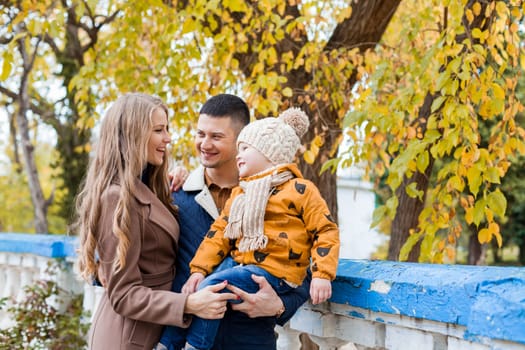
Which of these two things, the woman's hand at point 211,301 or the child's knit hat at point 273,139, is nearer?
the woman's hand at point 211,301

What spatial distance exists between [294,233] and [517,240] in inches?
780

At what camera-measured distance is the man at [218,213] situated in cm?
202

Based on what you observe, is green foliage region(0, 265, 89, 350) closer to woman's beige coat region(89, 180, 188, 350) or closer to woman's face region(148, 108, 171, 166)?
woman's beige coat region(89, 180, 188, 350)

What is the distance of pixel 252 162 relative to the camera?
7.37ft

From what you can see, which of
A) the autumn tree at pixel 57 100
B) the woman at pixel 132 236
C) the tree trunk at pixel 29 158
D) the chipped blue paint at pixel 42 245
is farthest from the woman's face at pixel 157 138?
the tree trunk at pixel 29 158

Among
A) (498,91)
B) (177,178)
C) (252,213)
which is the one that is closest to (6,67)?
(177,178)

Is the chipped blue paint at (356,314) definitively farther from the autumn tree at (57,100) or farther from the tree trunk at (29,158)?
the tree trunk at (29,158)

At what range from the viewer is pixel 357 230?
103 ft

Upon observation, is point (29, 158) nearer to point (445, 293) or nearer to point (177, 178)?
point (177, 178)

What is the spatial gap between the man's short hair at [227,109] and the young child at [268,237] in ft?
1.94

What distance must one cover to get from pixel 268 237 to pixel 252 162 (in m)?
0.32

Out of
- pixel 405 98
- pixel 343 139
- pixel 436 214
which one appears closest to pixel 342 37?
pixel 343 139

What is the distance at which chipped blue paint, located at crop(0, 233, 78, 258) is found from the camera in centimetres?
387

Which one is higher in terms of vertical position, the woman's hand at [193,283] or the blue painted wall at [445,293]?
the blue painted wall at [445,293]
